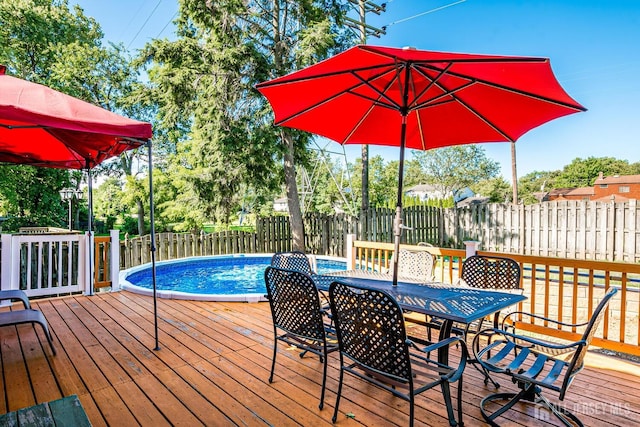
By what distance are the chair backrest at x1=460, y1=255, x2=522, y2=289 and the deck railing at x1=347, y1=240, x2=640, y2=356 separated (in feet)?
0.71

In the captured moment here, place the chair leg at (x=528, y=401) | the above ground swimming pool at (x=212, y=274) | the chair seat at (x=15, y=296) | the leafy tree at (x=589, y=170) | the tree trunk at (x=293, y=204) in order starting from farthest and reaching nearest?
1. the leafy tree at (x=589, y=170)
2. the tree trunk at (x=293, y=204)
3. the above ground swimming pool at (x=212, y=274)
4. the chair seat at (x=15, y=296)
5. the chair leg at (x=528, y=401)

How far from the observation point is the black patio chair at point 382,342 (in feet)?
6.13

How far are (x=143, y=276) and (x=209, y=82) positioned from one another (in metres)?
5.30

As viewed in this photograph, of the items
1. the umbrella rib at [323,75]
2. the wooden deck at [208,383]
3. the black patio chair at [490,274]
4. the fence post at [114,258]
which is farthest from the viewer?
the fence post at [114,258]

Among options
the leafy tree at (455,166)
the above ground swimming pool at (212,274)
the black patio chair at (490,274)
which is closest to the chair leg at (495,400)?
the black patio chair at (490,274)

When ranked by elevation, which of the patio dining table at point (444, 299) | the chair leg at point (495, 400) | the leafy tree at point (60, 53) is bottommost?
the chair leg at point (495, 400)

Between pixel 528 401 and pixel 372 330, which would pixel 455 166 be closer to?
pixel 528 401

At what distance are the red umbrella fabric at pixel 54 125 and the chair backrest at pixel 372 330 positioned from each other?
93.1 inches

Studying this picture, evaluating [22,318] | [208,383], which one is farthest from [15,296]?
[208,383]

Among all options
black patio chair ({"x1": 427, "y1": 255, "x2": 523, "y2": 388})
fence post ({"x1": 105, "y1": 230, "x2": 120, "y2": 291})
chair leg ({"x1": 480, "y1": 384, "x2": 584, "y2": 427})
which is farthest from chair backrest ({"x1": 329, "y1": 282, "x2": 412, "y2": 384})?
fence post ({"x1": 105, "y1": 230, "x2": 120, "y2": 291})

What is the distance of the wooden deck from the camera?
2.24 metres

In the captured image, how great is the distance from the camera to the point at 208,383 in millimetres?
2646

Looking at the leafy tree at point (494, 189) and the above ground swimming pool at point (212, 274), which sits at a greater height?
the leafy tree at point (494, 189)

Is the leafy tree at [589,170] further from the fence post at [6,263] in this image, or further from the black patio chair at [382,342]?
the fence post at [6,263]
